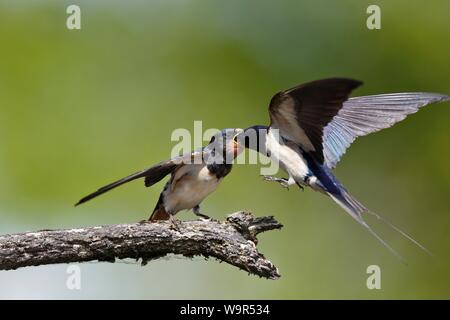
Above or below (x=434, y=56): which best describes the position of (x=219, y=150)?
below

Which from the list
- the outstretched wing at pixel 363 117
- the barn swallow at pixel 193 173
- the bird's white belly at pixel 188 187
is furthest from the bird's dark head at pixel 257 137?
the outstretched wing at pixel 363 117

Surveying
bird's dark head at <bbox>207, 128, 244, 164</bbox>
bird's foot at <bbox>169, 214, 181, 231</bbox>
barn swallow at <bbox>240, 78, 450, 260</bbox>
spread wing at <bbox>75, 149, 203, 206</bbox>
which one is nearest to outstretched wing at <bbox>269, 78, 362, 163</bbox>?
barn swallow at <bbox>240, 78, 450, 260</bbox>

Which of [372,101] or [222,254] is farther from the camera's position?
[372,101]

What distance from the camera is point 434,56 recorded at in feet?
24.9

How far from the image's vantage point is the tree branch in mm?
4133

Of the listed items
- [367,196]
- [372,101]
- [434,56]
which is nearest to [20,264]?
[372,101]

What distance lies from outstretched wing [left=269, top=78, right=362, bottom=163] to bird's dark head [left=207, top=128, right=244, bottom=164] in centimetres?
28

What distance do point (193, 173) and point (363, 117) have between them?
0.97 m

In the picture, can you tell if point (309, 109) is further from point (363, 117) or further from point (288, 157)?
point (363, 117)

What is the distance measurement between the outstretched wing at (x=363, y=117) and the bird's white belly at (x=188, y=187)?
0.63 meters

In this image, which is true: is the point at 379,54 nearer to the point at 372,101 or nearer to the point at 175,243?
the point at 372,101

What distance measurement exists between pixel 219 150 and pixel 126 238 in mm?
862

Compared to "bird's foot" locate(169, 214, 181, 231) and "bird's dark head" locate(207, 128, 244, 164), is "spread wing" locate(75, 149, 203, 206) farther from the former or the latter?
"bird's foot" locate(169, 214, 181, 231)

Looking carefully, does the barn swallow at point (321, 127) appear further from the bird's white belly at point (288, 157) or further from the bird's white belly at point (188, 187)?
the bird's white belly at point (188, 187)
